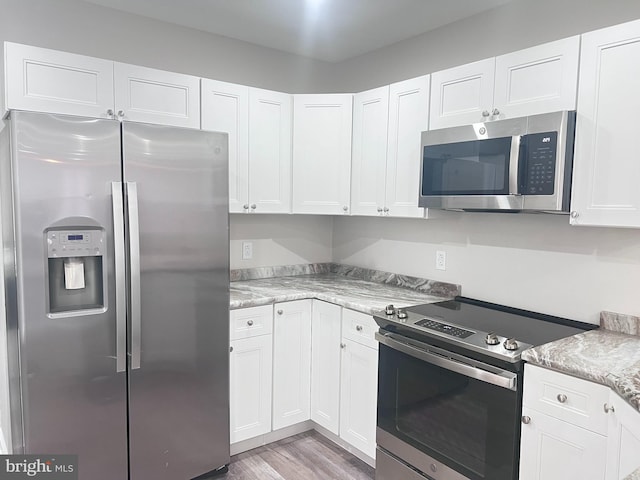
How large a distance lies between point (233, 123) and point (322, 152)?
62 cm

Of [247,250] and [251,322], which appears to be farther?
[247,250]

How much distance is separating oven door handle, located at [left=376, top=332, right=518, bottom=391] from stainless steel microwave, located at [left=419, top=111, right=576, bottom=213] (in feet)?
2.41

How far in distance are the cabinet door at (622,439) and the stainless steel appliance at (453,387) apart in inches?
12.7

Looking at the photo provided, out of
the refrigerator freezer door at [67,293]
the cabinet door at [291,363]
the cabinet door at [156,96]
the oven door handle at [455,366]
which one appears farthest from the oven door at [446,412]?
the cabinet door at [156,96]

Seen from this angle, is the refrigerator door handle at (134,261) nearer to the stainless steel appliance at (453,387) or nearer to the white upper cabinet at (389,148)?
the stainless steel appliance at (453,387)

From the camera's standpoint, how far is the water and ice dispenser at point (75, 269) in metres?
1.93

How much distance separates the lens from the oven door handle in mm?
1766

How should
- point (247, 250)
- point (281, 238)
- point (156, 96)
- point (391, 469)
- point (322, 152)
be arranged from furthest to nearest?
point (281, 238)
point (247, 250)
point (322, 152)
point (156, 96)
point (391, 469)

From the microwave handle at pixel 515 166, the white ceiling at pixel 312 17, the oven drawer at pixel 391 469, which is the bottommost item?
the oven drawer at pixel 391 469

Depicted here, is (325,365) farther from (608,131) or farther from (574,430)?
(608,131)

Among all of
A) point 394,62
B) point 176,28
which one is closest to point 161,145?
point 176,28

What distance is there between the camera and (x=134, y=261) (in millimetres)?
2076

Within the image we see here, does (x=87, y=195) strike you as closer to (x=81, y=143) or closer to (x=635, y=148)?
(x=81, y=143)

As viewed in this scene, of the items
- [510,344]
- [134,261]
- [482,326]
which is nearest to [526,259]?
[482,326]
